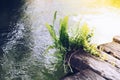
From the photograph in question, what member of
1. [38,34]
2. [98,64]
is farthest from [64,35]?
[38,34]

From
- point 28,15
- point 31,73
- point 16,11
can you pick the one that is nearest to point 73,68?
point 31,73

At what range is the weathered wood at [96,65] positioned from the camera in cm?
444

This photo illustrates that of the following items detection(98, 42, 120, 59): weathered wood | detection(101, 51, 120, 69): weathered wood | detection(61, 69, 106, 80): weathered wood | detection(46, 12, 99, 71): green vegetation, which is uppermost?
detection(46, 12, 99, 71): green vegetation

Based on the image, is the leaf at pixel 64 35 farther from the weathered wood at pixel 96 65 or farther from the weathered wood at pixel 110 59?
the weathered wood at pixel 110 59

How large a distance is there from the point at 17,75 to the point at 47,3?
4.78 metres

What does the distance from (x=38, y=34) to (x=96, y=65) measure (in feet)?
8.98

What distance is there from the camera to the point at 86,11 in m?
8.80

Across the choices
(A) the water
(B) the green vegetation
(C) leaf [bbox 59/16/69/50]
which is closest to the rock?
(B) the green vegetation

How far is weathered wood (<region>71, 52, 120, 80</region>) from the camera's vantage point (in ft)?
14.6

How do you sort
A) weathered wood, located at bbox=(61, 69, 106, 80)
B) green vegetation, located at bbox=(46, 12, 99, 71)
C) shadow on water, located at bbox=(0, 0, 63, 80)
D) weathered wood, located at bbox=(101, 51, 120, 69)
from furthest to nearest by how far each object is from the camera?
1. shadow on water, located at bbox=(0, 0, 63, 80)
2. green vegetation, located at bbox=(46, 12, 99, 71)
3. weathered wood, located at bbox=(101, 51, 120, 69)
4. weathered wood, located at bbox=(61, 69, 106, 80)

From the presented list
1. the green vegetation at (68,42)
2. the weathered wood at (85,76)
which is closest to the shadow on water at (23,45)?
the green vegetation at (68,42)

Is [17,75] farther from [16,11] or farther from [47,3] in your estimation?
[47,3]

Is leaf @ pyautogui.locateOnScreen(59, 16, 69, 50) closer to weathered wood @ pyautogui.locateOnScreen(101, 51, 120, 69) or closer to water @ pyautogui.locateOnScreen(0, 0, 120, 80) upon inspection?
water @ pyautogui.locateOnScreen(0, 0, 120, 80)

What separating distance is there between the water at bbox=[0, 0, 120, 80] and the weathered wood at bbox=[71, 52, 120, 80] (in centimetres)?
54
